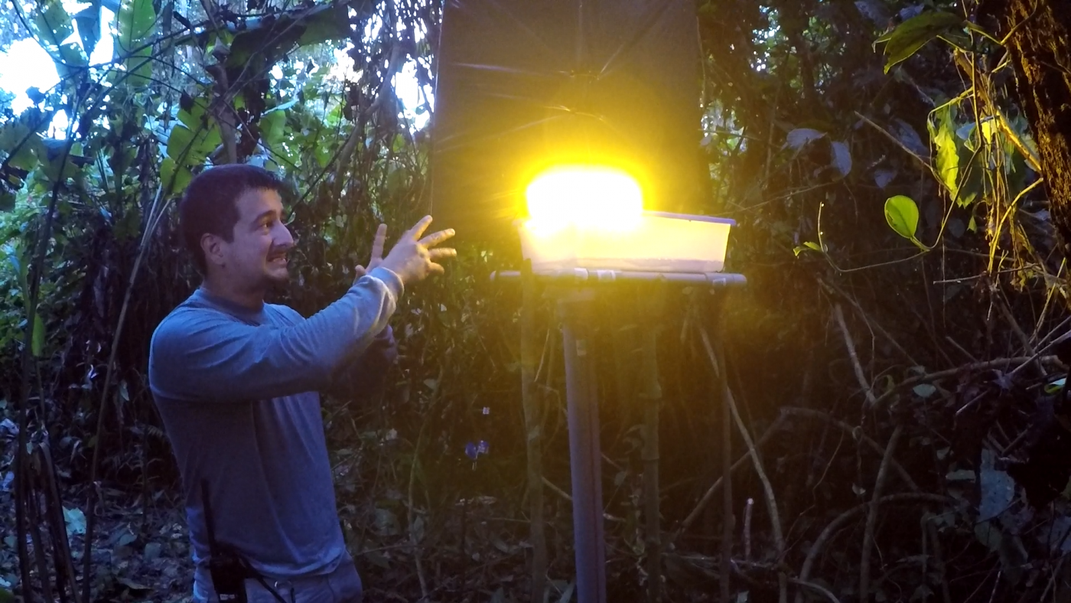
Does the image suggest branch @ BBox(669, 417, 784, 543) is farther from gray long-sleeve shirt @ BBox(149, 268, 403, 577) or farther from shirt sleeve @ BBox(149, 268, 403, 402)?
shirt sleeve @ BBox(149, 268, 403, 402)

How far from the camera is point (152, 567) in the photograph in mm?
2938

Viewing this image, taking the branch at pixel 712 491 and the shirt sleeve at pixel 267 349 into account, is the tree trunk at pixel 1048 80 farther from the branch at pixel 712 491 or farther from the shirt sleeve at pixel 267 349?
the branch at pixel 712 491

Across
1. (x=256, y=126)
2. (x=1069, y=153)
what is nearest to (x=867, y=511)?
(x=1069, y=153)

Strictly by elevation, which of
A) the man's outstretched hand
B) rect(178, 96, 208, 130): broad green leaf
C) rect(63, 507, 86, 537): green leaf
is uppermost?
rect(178, 96, 208, 130): broad green leaf

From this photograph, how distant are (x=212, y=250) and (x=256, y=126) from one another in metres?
1.13

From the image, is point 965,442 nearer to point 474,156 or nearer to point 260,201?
point 474,156

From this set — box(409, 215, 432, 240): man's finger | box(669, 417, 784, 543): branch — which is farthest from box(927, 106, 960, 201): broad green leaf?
box(669, 417, 784, 543): branch

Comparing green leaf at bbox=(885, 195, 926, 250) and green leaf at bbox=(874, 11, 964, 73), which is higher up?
green leaf at bbox=(874, 11, 964, 73)

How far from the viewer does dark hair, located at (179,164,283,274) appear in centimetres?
136

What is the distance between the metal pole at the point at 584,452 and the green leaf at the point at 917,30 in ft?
2.12

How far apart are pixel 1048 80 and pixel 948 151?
0.68 m

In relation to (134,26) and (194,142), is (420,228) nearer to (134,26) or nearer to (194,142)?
(194,142)

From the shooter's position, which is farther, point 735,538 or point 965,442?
point 735,538

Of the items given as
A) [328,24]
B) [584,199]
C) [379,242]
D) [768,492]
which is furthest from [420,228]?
[768,492]
